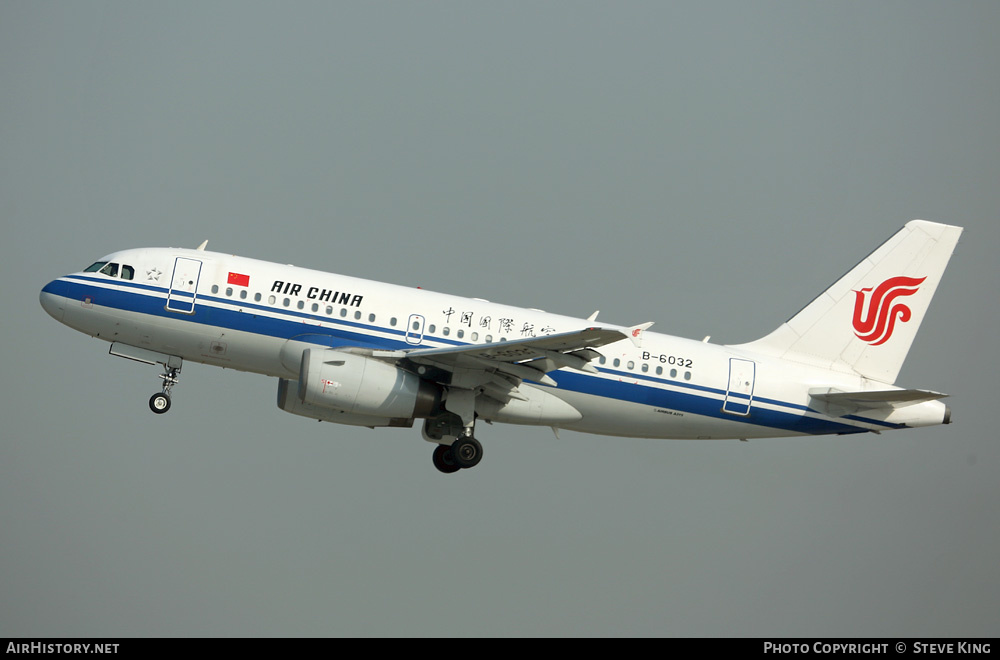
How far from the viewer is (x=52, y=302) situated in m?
35.2

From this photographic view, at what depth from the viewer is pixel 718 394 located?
3694 centimetres

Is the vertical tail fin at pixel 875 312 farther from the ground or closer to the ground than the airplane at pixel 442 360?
farther from the ground

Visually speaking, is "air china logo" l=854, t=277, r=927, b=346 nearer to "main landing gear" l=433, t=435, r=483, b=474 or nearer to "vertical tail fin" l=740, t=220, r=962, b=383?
"vertical tail fin" l=740, t=220, r=962, b=383

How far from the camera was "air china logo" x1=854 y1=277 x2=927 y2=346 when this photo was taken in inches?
1559

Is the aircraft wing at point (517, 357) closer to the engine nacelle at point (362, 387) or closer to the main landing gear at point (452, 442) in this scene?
the engine nacelle at point (362, 387)

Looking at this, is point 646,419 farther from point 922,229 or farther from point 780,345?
point 922,229

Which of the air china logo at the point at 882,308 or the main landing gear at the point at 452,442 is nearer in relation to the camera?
the main landing gear at the point at 452,442

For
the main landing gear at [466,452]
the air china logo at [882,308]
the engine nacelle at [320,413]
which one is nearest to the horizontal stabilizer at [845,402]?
the air china logo at [882,308]

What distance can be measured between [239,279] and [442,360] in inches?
250

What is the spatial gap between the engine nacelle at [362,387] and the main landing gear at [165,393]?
4316 mm

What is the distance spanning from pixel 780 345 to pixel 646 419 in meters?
5.70

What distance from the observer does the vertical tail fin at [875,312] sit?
129ft

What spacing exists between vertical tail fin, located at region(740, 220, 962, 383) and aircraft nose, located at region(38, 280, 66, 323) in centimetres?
2092
